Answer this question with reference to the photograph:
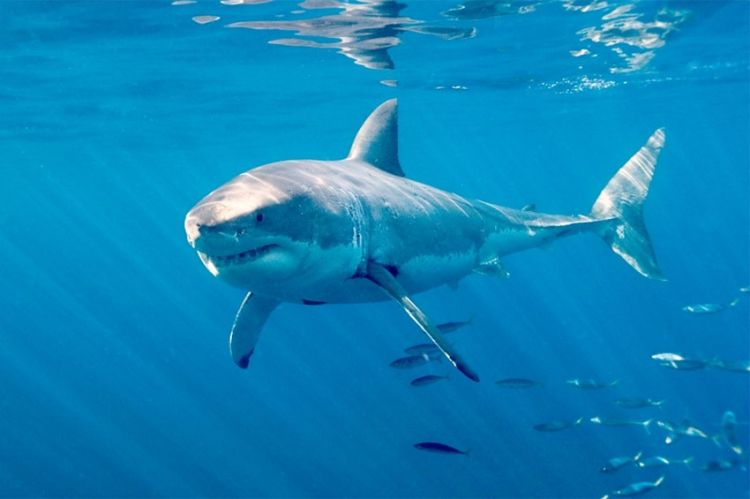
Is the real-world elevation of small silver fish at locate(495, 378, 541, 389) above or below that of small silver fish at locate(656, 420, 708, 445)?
above

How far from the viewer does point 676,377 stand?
28297 millimetres

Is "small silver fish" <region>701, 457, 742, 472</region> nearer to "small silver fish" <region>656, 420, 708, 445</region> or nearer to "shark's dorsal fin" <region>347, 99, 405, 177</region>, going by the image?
"small silver fish" <region>656, 420, 708, 445</region>

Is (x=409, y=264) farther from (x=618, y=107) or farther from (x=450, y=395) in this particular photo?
(x=618, y=107)

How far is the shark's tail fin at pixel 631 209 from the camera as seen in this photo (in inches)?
380

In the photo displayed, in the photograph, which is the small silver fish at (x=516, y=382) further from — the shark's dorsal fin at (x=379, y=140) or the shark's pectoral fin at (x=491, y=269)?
the shark's dorsal fin at (x=379, y=140)

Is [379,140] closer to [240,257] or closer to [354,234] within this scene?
[354,234]

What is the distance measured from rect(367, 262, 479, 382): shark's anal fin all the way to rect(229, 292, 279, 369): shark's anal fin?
5.01 feet

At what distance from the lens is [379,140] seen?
7.28 metres

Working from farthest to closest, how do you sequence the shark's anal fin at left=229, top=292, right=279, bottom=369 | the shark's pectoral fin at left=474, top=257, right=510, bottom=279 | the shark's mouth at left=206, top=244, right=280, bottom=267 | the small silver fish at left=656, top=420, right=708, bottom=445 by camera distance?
the small silver fish at left=656, top=420, right=708, bottom=445 → the shark's pectoral fin at left=474, top=257, right=510, bottom=279 → the shark's anal fin at left=229, top=292, right=279, bottom=369 → the shark's mouth at left=206, top=244, right=280, bottom=267

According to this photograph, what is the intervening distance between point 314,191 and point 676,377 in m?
28.5

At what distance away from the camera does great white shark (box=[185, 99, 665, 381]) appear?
12.2ft

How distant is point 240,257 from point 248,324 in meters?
2.91

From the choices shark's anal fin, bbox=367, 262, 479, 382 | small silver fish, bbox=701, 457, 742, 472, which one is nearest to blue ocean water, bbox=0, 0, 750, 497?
small silver fish, bbox=701, 457, 742, 472

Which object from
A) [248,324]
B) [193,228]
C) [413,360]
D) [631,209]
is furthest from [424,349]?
[193,228]
